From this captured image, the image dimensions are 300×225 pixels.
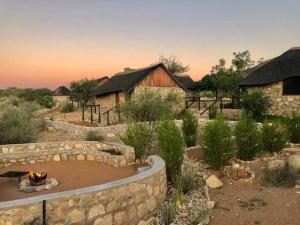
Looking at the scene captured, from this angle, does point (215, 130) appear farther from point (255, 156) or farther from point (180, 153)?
point (255, 156)

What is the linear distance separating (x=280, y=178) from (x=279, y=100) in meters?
14.2

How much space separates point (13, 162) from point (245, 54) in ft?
113

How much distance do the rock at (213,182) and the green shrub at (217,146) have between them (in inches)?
31.4

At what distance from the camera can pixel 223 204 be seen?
582 centimetres

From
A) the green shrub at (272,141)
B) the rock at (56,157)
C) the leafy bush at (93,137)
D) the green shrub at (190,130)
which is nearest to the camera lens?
the green shrub at (272,141)

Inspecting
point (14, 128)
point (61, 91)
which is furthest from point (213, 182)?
point (61, 91)

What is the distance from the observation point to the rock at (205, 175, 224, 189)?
664cm

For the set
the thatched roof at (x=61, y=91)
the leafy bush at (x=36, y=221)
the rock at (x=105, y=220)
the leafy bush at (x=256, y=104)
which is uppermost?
the thatched roof at (x=61, y=91)

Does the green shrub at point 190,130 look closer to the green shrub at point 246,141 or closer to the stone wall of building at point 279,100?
the green shrub at point 246,141

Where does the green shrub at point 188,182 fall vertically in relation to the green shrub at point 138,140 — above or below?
below

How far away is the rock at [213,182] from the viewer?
21.8 ft

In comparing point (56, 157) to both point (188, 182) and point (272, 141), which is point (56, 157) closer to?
point (188, 182)

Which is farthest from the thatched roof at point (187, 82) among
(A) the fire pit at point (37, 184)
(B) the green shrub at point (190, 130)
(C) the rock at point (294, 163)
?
(A) the fire pit at point (37, 184)

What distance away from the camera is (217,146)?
756cm
